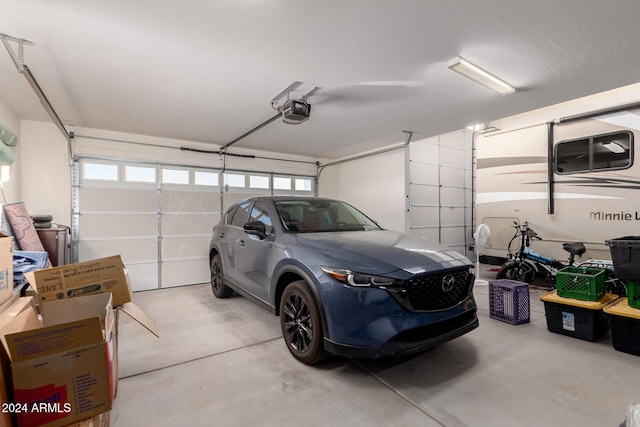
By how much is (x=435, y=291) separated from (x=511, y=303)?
1881 millimetres

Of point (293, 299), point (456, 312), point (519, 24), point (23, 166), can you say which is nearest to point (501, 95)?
point (519, 24)

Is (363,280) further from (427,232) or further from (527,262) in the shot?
(427,232)

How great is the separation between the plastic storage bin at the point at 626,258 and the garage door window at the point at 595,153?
2.49 m

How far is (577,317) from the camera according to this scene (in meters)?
3.12

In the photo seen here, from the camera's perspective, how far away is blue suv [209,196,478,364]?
215cm

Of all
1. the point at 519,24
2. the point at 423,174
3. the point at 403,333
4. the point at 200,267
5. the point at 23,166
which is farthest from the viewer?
the point at 423,174

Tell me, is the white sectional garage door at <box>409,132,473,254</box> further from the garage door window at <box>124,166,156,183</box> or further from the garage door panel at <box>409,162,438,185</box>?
the garage door window at <box>124,166,156,183</box>

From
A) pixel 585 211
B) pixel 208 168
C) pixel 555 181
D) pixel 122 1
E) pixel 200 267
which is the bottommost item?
pixel 200 267

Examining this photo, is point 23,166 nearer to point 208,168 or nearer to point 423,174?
point 208,168

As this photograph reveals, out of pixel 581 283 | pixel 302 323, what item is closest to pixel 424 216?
pixel 581 283

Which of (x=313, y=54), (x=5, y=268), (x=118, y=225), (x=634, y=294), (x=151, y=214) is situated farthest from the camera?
(x=151, y=214)

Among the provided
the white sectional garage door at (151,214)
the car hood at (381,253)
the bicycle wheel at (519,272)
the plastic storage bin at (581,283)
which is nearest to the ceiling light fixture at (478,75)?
the car hood at (381,253)

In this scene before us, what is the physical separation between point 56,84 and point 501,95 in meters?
5.19

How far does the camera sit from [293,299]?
2.75m
